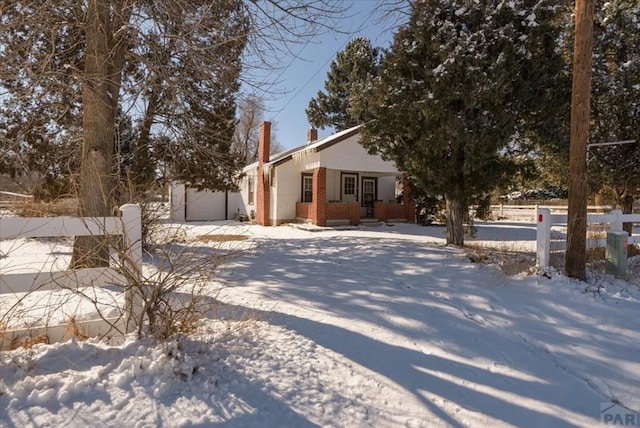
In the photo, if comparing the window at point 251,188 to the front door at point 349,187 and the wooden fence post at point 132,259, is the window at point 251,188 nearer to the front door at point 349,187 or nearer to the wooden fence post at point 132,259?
the front door at point 349,187

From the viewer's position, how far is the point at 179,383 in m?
2.71

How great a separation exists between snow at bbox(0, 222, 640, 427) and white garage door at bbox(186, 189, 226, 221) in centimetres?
1796

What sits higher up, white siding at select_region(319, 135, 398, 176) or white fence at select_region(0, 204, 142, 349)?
white siding at select_region(319, 135, 398, 176)

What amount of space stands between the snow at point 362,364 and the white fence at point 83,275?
33cm

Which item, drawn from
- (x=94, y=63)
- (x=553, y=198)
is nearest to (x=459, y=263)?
(x=94, y=63)

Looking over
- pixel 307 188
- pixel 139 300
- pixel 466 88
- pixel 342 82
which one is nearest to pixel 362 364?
pixel 139 300

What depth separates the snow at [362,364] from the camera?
2.51 meters

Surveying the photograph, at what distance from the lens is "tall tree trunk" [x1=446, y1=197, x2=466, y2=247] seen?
991 cm

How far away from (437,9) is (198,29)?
20.3 feet

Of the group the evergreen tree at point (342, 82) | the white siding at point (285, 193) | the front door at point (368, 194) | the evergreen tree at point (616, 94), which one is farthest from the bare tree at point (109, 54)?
the evergreen tree at point (342, 82)

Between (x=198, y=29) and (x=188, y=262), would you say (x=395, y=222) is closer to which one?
(x=198, y=29)

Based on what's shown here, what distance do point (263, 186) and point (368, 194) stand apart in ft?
19.1

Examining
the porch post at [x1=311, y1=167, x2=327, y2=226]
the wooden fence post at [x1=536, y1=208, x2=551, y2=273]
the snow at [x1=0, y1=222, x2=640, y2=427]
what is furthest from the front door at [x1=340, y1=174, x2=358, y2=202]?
the snow at [x1=0, y1=222, x2=640, y2=427]

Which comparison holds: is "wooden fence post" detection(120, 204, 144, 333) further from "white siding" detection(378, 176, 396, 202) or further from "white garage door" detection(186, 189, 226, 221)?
"white garage door" detection(186, 189, 226, 221)
